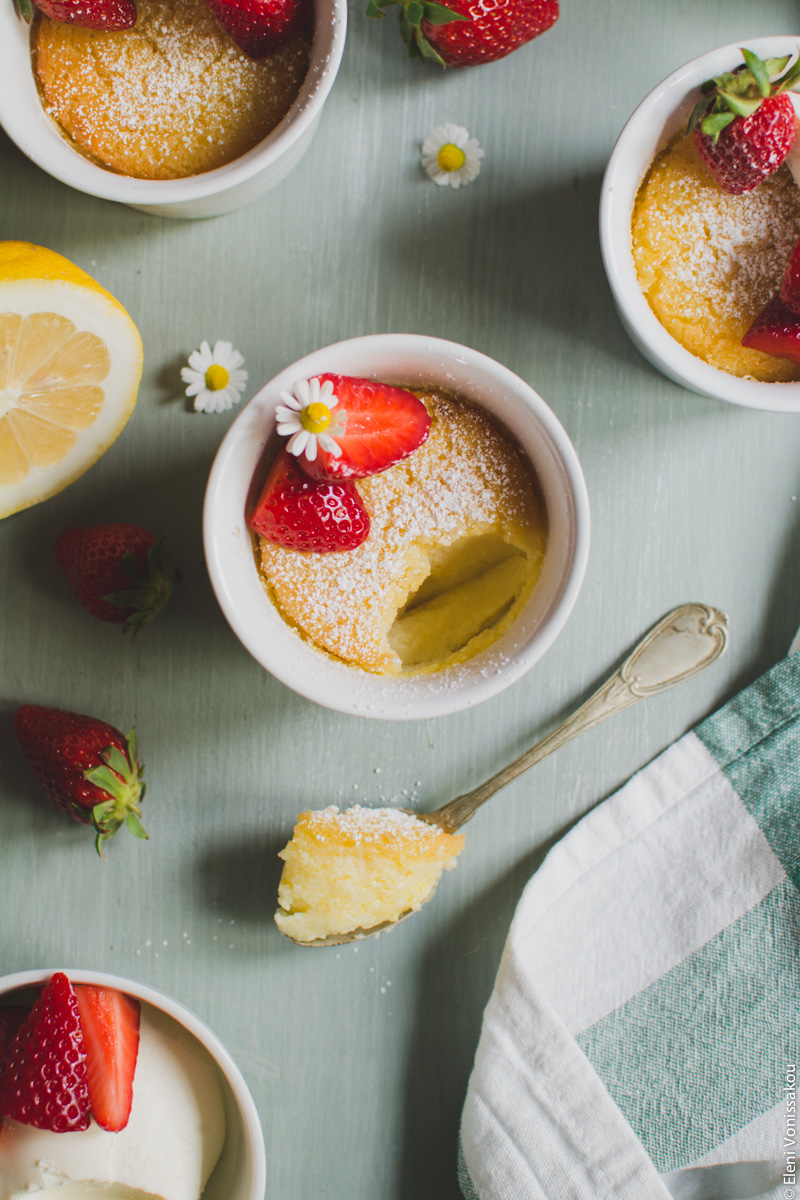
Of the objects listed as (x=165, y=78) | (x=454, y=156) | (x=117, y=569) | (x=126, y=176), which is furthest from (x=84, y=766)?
(x=454, y=156)

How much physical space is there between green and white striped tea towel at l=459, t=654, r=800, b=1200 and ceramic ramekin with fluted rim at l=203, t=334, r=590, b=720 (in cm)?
38

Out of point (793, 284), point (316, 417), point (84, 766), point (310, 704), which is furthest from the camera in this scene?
point (310, 704)

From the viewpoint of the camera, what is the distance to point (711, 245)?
101cm

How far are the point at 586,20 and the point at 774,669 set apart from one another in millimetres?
910

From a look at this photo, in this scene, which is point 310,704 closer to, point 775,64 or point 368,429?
point 368,429

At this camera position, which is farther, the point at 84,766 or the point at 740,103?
the point at 84,766

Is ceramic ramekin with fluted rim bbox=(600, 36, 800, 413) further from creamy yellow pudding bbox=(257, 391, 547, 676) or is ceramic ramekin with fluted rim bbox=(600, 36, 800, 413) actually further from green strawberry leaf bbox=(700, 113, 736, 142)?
creamy yellow pudding bbox=(257, 391, 547, 676)

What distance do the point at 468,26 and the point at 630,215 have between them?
29 cm

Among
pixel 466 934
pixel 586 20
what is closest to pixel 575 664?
pixel 466 934

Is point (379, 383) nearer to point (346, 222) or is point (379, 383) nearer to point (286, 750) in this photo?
point (346, 222)

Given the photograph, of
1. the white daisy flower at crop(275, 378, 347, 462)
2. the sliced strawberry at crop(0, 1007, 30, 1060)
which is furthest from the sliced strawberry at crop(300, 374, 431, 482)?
the sliced strawberry at crop(0, 1007, 30, 1060)

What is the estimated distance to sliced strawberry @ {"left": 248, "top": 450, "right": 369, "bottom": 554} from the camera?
0.88 meters

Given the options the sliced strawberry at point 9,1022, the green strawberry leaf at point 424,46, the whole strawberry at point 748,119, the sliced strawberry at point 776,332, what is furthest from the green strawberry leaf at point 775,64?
the sliced strawberry at point 9,1022

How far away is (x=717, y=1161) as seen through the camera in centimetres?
115
